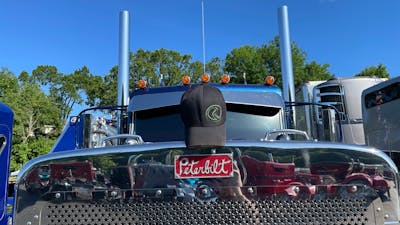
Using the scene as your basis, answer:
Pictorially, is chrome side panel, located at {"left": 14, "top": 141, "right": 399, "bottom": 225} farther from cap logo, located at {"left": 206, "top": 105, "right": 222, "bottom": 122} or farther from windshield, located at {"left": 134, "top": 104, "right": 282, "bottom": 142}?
windshield, located at {"left": 134, "top": 104, "right": 282, "bottom": 142}

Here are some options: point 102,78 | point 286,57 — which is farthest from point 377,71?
point 286,57

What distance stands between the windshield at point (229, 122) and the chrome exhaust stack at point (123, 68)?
1.40 feet

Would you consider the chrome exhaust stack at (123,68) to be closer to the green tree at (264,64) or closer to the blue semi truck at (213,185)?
the blue semi truck at (213,185)

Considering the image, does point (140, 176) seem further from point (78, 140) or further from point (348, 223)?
point (78, 140)

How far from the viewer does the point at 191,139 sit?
229 centimetres

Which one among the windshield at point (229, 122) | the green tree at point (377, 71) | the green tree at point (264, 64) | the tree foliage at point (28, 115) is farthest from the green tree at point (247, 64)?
the windshield at point (229, 122)

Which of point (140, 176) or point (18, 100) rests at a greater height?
point (18, 100)

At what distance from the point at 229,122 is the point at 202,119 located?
246 centimetres

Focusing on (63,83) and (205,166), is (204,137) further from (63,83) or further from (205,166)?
(63,83)

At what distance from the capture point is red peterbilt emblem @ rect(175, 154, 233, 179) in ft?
7.54

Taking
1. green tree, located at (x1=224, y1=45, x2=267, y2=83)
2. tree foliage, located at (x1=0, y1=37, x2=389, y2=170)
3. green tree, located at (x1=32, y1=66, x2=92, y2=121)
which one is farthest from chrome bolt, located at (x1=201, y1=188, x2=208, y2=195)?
green tree, located at (x1=32, y1=66, x2=92, y2=121)

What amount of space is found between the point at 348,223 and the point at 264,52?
31.3 metres

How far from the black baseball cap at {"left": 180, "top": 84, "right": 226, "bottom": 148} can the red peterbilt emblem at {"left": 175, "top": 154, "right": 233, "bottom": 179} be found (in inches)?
3.2

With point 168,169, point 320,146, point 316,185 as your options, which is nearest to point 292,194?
point 316,185
